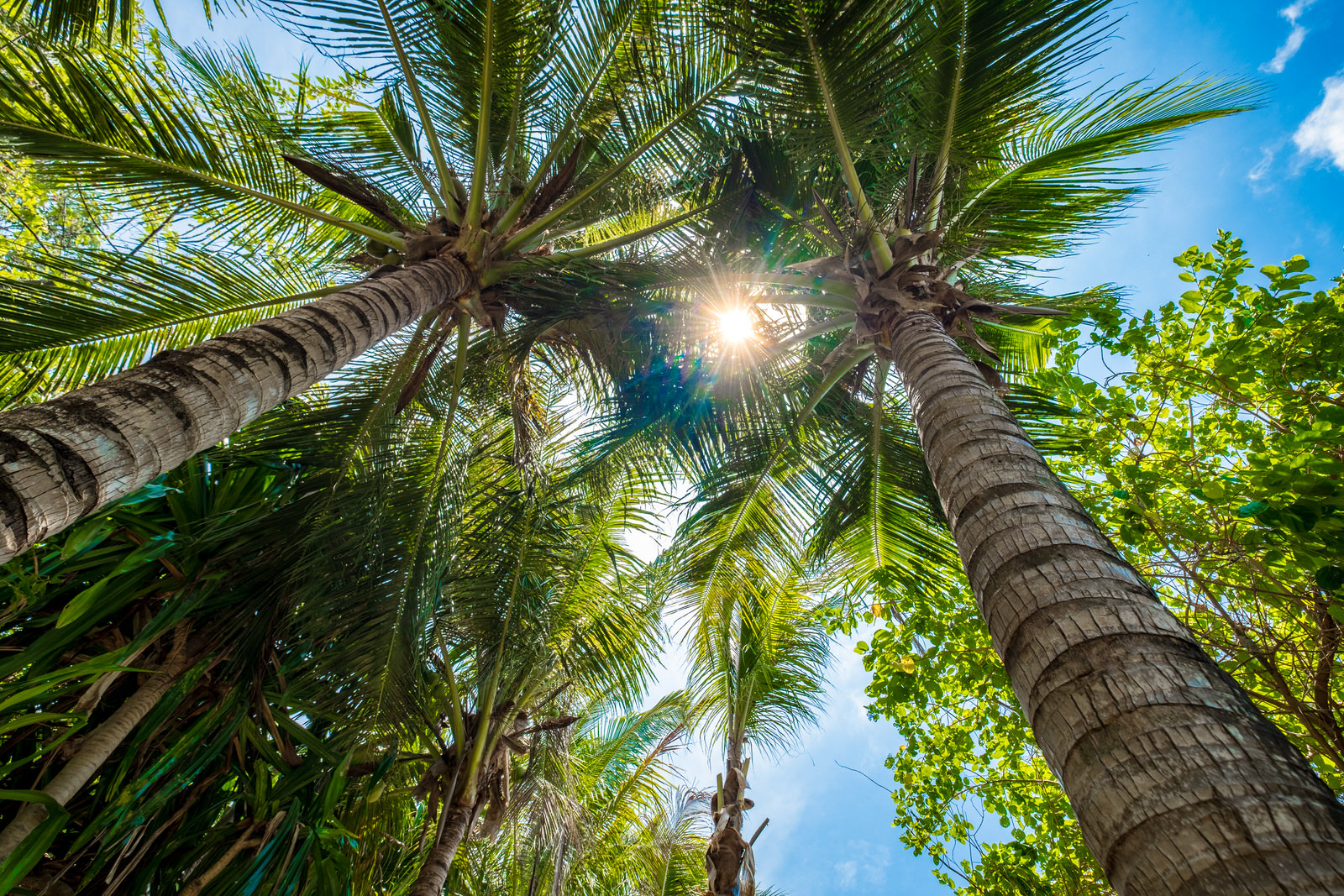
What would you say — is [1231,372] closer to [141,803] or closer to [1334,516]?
[1334,516]

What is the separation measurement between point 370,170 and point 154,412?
161 inches

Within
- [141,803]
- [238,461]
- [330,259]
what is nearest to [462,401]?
[238,461]

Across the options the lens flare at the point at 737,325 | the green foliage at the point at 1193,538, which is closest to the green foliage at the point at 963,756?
the green foliage at the point at 1193,538

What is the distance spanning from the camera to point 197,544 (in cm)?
325

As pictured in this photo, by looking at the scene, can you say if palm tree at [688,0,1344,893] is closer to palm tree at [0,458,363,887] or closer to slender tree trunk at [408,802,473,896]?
palm tree at [0,458,363,887]

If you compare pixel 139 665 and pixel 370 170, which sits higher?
pixel 370 170

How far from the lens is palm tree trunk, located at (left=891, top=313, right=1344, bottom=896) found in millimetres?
942

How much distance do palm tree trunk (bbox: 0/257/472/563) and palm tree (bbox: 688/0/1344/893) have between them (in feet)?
7.94

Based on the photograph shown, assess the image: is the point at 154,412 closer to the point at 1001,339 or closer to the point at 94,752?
the point at 94,752

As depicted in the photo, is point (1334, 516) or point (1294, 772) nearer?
point (1294, 772)

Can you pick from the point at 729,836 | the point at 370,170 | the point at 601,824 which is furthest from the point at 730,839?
the point at 370,170

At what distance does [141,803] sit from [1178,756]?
3.96m

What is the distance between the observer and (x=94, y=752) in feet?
9.20

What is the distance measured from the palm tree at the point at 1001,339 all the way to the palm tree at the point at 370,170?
0.99 meters
